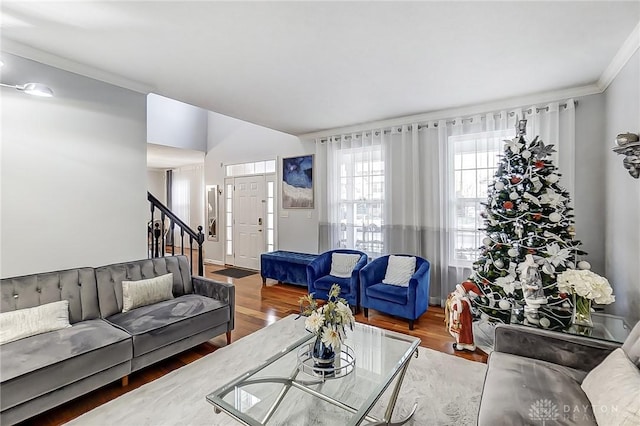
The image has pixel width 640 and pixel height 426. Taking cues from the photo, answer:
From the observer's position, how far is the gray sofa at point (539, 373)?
138cm

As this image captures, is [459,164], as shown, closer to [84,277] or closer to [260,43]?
[260,43]

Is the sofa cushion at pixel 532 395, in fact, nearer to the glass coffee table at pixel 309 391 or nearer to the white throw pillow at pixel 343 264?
the glass coffee table at pixel 309 391

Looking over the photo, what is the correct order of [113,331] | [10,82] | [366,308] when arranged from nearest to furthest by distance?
[113,331] → [10,82] → [366,308]

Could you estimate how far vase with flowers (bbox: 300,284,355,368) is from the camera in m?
A: 1.78

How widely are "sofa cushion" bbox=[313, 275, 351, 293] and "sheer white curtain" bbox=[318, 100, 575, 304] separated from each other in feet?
3.07

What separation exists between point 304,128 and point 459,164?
97.1 inches

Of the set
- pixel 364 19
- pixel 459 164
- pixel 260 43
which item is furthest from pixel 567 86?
pixel 260 43

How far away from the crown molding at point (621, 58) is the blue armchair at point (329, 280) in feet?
10.3

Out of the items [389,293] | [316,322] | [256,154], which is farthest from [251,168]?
[316,322]

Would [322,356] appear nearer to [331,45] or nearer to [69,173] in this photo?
[331,45]

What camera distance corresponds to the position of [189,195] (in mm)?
8484

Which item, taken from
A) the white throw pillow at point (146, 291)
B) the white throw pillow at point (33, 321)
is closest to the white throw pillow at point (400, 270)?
the white throw pillow at point (146, 291)

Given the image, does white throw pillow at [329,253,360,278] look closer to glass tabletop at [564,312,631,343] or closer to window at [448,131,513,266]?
window at [448,131,513,266]

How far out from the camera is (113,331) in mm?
2234
